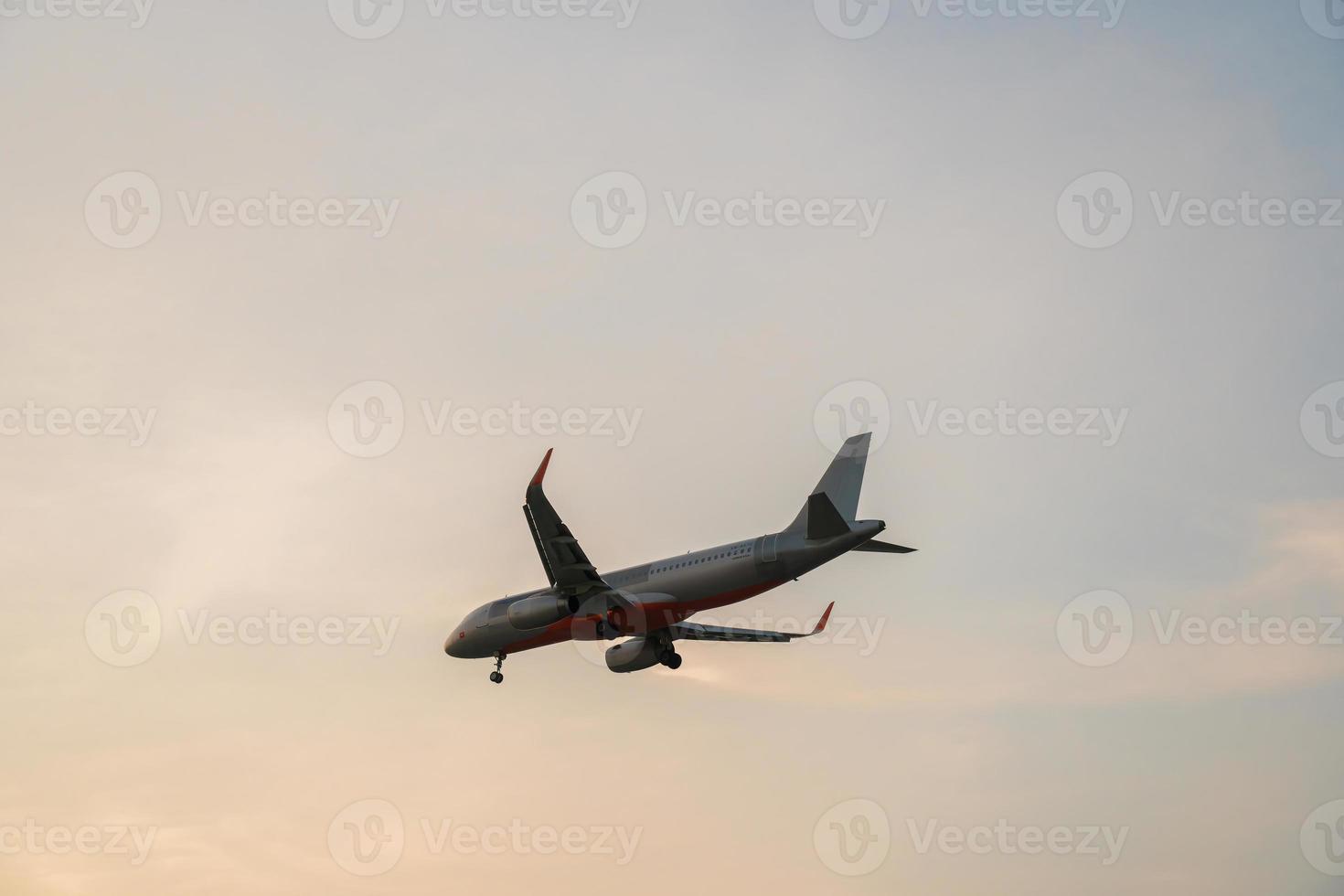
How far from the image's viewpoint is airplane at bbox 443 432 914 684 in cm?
5456

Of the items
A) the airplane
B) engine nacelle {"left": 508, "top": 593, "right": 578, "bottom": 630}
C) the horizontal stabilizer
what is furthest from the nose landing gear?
the horizontal stabilizer

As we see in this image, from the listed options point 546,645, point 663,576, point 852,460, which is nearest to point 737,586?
point 663,576

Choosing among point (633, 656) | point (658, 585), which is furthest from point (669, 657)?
point (658, 585)

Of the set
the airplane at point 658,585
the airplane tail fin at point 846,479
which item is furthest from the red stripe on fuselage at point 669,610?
the airplane tail fin at point 846,479

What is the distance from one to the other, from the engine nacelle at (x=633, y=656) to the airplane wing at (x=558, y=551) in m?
5.12

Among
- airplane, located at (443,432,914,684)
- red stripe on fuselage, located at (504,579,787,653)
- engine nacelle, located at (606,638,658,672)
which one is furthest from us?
engine nacelle, located at (606,638,658,672)

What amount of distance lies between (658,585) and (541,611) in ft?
18.6

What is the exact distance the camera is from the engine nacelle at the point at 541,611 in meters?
59.8

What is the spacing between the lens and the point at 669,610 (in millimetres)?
58781

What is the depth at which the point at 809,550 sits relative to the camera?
177ft

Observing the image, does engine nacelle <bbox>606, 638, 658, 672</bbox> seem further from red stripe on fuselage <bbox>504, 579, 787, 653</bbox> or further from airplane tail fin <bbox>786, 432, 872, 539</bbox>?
airplane tail fin <bbox>786, 432, 872, 539</bbox>

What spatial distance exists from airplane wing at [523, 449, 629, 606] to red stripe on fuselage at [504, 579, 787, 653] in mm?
1535

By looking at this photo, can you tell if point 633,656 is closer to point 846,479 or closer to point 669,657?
point 669,657

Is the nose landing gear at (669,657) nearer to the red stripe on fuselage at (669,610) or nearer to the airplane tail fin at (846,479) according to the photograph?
the red stripe on fuselage at (669,610)
